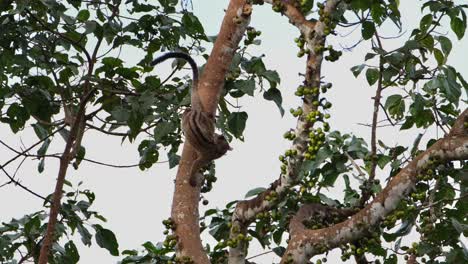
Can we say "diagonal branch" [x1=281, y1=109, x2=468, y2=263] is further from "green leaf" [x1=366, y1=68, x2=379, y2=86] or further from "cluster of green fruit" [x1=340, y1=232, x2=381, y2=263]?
"green leaf" [x1=366, y1=68, x2=379, y2=86]

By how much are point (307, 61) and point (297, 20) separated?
0.23m

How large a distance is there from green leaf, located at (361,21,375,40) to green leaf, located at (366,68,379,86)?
0.21 metres

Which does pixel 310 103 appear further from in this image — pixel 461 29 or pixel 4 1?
pixel 4 1

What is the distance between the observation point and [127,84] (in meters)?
4.45

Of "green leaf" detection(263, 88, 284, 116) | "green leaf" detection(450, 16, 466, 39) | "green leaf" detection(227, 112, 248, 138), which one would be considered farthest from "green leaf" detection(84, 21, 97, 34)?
"green leaf" detection(450, 16, 466, 39)

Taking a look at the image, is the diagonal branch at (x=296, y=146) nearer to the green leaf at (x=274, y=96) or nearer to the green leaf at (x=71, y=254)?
the green leaf at (x=274, y=96)

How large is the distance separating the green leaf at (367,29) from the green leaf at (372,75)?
0.69 ft

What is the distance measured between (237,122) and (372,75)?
0.68 meters

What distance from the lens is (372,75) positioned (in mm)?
4105

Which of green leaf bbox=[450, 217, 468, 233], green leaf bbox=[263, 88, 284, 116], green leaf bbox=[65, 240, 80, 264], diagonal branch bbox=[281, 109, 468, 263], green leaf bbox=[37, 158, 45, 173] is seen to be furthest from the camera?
green leaf bbox=[37, 158, 45, 173]

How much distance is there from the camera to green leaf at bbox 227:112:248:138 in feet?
13.4

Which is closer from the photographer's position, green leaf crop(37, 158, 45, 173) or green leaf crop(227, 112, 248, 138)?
green leaf crop(227, 112, 248, 138)

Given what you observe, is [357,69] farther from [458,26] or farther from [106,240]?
[106,240]

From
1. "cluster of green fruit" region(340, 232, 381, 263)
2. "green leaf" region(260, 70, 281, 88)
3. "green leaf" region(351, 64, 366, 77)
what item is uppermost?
"green leaf" region(351, 64, 366, 77)
